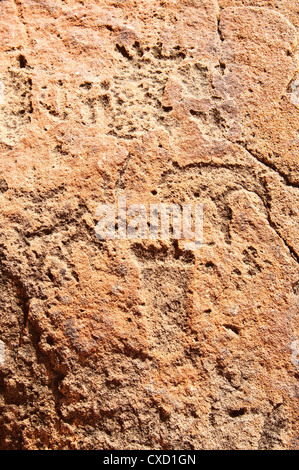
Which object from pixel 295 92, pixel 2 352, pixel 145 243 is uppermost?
pixel 295 92

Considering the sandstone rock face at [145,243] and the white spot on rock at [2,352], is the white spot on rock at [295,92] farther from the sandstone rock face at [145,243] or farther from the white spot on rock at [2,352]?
the white spot on rock at [2,352]

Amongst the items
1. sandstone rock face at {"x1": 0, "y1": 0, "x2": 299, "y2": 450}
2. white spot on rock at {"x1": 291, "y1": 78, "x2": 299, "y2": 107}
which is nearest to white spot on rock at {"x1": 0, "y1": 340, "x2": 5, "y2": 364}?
sandstone rock face at {"x1": 0, "y1": 0, "x2": 299, "y2": 450}

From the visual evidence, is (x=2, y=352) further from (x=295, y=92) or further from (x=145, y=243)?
(x=295, y=92)

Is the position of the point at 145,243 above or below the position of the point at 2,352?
above

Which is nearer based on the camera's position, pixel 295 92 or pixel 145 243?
pixel 145 243

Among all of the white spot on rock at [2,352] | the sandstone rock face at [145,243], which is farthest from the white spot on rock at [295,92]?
the white spot on rock at [2,352]

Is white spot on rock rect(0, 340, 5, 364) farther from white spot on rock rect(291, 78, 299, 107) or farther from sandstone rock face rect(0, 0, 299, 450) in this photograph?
white spot on rock rect(291, 78, 299, 107)

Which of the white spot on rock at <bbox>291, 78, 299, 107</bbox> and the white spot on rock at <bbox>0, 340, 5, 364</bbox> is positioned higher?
the white spot on rock at <bbox>291, 78, 299, 107</bbox>

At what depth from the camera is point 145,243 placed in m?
1.12

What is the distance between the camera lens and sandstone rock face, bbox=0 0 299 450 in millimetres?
1061

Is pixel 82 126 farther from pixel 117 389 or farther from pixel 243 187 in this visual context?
pixel 117 389

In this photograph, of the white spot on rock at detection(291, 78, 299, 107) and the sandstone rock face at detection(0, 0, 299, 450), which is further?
the white spot on rock at detection(291, 78, 299, 107)

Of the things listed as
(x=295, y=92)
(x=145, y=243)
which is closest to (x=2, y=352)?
(x=145, y=243)
